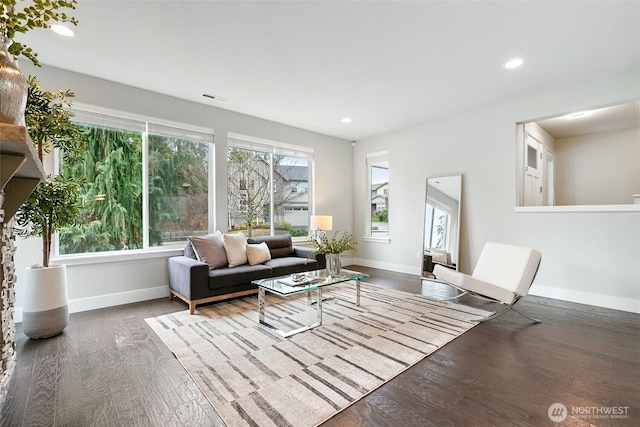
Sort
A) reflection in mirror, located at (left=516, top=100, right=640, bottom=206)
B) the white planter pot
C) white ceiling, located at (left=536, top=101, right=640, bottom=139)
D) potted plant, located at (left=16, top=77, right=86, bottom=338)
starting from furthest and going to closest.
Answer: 1. reflection in mirror, located at (left=516, top=100, right=640, bottom=206)
2. white ceiling, located at (left=536, top=101, right=640, bottom=139)
3. the white planter pot
4. potted plant, located at (left=16, top=77, right=86, bottom=338)

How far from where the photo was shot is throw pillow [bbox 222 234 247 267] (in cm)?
388

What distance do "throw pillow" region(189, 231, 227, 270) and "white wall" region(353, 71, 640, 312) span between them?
3.36m

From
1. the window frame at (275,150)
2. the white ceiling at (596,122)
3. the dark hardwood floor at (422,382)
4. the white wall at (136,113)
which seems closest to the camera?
the dark hardwood floor at (422,382)

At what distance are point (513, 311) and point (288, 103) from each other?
4.01 meters

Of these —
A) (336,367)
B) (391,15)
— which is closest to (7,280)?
(336,367)

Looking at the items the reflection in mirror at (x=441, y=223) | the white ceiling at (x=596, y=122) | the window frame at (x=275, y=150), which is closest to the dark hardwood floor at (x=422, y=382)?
the reflection in mirror at (x=441, y=223)

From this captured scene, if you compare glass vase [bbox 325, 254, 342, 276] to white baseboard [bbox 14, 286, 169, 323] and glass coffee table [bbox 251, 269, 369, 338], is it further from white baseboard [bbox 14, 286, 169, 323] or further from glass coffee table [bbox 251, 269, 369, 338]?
white baseboard [bbox 14, 286, 169, 323]

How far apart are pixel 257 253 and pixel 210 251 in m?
0.66

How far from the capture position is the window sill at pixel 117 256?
3.36m

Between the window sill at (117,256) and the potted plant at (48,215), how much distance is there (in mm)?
592

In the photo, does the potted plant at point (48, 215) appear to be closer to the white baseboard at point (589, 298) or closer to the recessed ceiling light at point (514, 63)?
the recessed ceiling light at point (514, 63)

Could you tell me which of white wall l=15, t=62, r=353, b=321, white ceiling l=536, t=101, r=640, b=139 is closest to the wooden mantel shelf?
white wall l=15, t=62, r=353, b=321

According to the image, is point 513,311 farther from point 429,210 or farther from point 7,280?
point 7,280

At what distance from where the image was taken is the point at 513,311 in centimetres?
339
